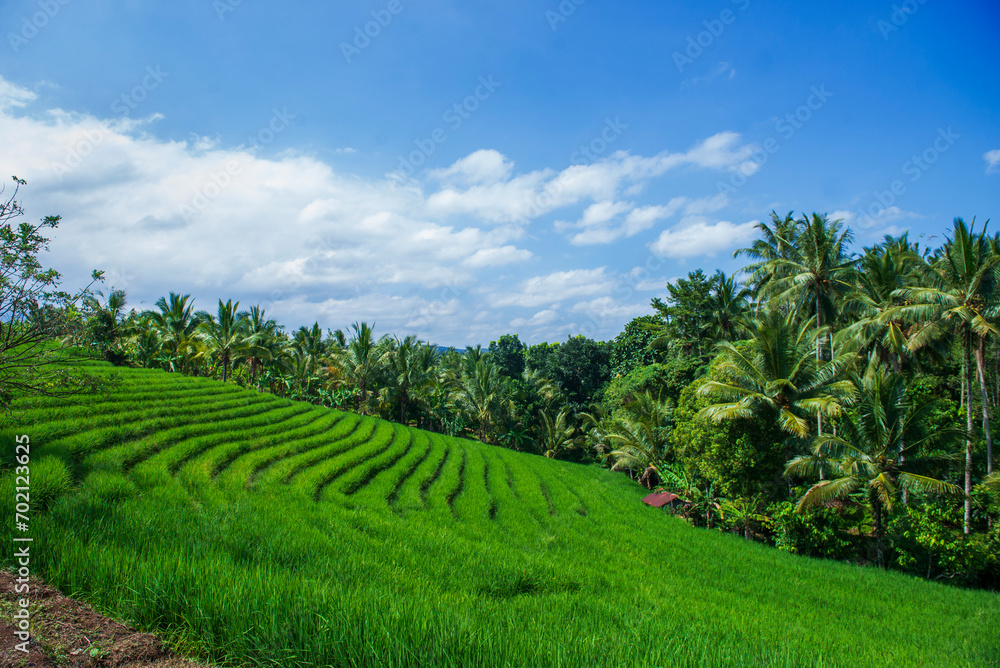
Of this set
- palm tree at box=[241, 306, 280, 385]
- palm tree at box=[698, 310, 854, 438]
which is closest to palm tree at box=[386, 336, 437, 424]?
palm tree at box=[241, 306, 280, 385]

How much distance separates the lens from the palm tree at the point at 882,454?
48.1 ft

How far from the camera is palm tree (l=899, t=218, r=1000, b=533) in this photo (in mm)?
15492

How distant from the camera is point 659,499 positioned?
867 inches

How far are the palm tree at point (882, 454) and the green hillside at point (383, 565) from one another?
93.4 inches

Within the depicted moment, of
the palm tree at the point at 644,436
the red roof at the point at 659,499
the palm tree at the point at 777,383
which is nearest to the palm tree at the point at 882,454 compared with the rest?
the palm tree at the point at 777,383

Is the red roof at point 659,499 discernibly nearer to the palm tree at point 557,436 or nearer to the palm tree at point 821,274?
the palm tree at point 821,274

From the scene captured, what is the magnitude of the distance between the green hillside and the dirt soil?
17 cm

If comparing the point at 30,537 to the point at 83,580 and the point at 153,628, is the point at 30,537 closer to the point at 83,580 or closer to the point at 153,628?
the point at 83,580

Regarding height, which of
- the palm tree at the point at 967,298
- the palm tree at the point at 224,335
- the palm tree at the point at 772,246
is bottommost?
the palm tree at the point at 224,335

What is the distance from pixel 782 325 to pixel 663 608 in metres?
13.4

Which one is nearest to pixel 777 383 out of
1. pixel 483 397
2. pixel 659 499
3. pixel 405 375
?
pixel 659 499

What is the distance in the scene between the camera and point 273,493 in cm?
939

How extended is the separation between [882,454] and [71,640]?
63.9ft

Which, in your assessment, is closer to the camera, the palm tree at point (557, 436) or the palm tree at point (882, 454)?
the palm tree at point (882, 454)
